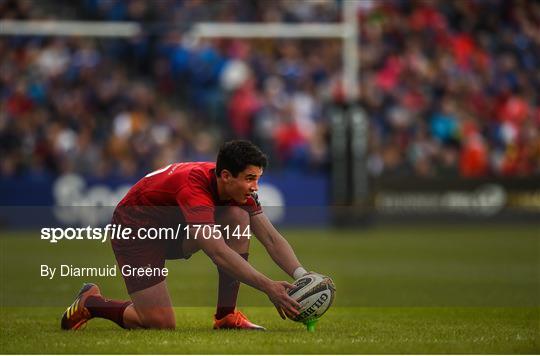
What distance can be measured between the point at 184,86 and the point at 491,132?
20.8 ft

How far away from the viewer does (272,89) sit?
76.1ft

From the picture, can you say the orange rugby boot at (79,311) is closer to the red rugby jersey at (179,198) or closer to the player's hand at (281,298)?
the red rugby jersey at (179,198)

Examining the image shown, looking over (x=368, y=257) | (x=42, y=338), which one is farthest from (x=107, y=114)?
(x=42, y=338)

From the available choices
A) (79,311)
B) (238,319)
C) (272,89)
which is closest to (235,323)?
(238,319)

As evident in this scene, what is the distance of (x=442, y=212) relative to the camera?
2328cm

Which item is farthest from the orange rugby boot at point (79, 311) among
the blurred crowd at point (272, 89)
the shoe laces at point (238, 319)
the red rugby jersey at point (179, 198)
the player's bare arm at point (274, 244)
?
the blurred crowd at point (272, 89)

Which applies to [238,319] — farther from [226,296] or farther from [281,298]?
[281,298]

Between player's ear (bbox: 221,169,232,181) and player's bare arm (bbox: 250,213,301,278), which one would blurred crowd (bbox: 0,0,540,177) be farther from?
player's ear (bbox: 221,169,232,181)

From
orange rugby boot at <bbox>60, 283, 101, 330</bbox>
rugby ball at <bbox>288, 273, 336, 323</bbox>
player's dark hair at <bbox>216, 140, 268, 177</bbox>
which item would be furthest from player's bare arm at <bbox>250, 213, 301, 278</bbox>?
orange rugby boot at <bbox>60, 283, 101, 330</bbox>

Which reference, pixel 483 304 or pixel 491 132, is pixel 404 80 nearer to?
pixel 491 132

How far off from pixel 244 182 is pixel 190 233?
1.61ft

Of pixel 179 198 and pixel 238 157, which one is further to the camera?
pixel 179 198

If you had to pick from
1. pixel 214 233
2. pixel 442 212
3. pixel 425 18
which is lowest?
pixel 442 212

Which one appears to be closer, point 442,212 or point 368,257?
point 368,257
